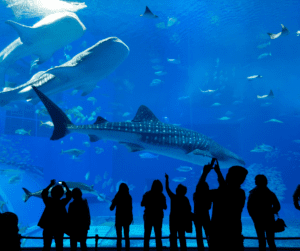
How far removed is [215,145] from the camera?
493 cm

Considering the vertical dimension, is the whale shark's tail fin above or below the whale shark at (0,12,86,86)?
below

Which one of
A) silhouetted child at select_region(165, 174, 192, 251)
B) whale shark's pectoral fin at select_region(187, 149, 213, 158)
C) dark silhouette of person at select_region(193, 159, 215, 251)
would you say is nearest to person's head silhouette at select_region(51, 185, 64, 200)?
silhouetted child at select_region(165, 174, 192, 251)

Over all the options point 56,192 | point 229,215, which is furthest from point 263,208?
point 56,192

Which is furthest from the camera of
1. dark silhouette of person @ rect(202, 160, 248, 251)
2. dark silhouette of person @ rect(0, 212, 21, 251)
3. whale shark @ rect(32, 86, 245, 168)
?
whale shark @ rect(32, 86, 245, 168)

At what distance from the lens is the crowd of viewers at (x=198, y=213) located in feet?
5.98

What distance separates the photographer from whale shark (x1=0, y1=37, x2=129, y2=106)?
4303 millimetres

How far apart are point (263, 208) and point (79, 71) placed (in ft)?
13.4

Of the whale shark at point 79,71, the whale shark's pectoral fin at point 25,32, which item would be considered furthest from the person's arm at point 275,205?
the whale shark's pectoral fin at point 25,32

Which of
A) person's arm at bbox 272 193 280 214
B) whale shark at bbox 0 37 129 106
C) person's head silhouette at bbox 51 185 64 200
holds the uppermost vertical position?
whale shark at bbox 0 37 129 106

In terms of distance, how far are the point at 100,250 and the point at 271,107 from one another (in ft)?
84.2

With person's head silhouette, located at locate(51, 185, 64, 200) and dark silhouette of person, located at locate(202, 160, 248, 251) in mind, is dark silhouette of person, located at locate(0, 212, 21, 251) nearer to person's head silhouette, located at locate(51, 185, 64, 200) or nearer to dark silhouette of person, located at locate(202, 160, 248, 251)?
person's head silhouette, located at locate(51, 185, 64, 200)

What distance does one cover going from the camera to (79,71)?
468cm

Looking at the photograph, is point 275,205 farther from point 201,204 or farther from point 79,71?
point 79,71

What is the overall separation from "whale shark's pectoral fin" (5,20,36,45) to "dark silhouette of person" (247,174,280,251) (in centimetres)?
501
